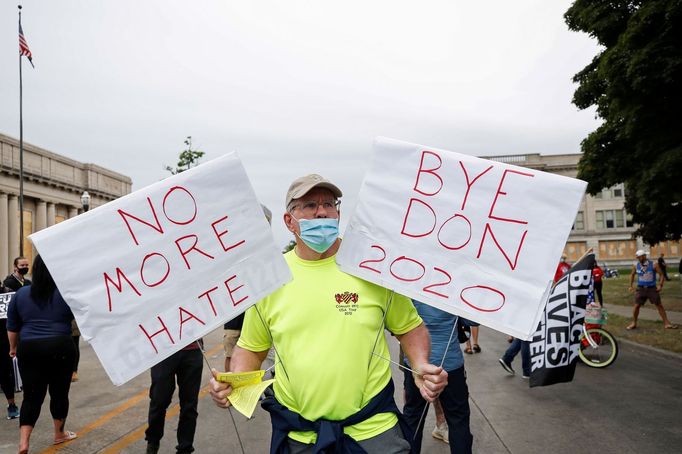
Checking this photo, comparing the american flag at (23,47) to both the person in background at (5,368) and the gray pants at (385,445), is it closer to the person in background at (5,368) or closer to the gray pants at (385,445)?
the person in background at (5,368)

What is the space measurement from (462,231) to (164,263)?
57.2 inches

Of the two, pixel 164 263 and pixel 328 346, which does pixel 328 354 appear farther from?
pixel 164 263

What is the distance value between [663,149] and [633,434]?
1083 centimetres

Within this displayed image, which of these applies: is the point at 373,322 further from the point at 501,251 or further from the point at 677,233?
the point at 677,233

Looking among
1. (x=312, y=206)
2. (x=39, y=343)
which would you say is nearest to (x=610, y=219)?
(x=39, y=343)

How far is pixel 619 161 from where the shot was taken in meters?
17.0

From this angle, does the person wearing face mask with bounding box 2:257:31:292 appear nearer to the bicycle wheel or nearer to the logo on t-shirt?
the logo on t-shirt

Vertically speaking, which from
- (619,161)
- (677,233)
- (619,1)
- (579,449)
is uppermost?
(619,1)

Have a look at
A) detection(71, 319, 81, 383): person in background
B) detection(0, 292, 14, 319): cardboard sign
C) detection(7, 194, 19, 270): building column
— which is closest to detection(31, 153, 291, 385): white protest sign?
detection(71, 319, 81, 383): person in background

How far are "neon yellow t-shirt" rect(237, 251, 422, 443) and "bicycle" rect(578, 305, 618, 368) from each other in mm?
7666

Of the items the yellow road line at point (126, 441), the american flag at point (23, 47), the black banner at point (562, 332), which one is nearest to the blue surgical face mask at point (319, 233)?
the black banner at point (562, 332)

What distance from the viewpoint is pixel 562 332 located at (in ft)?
18.6

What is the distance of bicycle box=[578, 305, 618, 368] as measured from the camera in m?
8.99

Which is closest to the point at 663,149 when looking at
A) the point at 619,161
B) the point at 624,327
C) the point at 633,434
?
the point at 619,161
